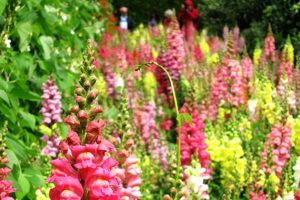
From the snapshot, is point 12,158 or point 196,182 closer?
point 12,158

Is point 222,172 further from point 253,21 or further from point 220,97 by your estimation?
point 253,21

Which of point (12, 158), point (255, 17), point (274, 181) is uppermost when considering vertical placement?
point (255, 17)

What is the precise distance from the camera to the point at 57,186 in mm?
1948

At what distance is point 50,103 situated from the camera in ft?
19.2

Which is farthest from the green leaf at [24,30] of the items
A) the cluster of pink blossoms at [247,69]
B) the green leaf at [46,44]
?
the cluster of pink blossoms at [247,69]

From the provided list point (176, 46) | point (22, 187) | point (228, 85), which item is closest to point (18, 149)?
point (22, 187)

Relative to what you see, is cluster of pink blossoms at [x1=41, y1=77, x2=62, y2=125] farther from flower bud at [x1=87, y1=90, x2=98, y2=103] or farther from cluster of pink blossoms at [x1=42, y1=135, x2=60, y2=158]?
flower bud at [x1=87, y1=90, x2=98, y2=103]

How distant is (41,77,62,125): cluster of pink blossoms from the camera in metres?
5.83

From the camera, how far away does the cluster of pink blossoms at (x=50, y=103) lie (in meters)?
5.83

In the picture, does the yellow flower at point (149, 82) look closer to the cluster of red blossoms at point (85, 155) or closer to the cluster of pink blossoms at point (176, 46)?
the cluster of pink blossoms at point (176, 46)

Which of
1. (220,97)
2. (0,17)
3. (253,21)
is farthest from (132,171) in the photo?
(253,21)

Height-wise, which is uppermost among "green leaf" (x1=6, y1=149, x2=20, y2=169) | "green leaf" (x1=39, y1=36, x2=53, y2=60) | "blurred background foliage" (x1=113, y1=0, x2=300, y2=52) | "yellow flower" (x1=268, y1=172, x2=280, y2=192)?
"blurred background foliage" (x1=113, y1=0, x2=300, y2=52)

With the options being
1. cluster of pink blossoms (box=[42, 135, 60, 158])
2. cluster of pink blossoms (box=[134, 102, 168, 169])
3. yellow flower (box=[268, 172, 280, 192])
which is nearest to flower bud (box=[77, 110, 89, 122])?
yellow flower (box=[268, 172, 280, 192])

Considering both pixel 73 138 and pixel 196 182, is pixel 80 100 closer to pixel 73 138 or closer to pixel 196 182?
pixel 73 138
